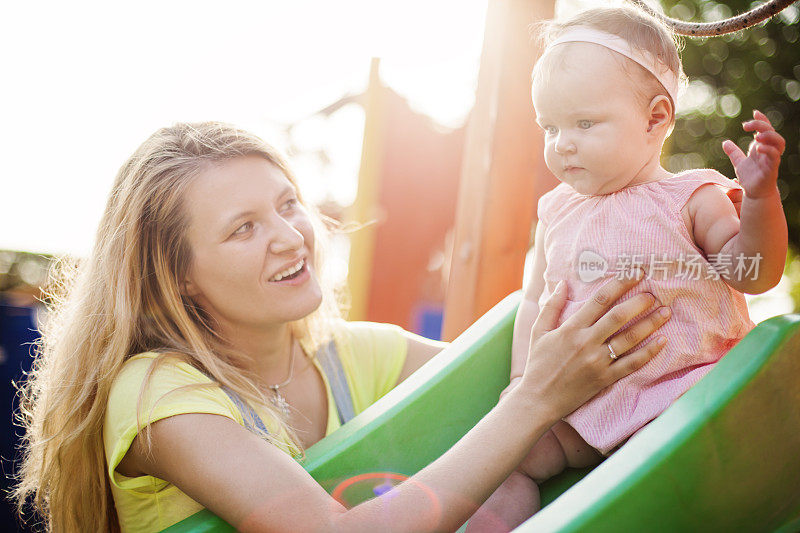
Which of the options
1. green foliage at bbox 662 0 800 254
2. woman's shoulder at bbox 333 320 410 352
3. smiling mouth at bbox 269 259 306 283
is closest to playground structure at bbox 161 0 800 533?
woman's shoulder at bbox 333 320 410 352

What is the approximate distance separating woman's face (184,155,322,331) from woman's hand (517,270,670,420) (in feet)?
1.67

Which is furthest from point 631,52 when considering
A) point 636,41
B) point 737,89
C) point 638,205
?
point 737,89

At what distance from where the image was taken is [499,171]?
1.71 metres

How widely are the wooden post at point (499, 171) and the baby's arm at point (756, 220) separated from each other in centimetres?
81

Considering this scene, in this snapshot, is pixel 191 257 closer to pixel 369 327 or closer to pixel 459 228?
pixel 369 327

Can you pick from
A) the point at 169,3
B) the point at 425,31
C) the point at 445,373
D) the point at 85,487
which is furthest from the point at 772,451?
the point at 169,3

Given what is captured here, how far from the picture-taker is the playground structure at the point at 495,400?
84cm

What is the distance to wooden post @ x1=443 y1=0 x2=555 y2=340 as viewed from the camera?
167 centimetres

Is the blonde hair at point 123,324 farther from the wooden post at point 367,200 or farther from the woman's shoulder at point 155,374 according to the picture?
the wooden post at point 367,200

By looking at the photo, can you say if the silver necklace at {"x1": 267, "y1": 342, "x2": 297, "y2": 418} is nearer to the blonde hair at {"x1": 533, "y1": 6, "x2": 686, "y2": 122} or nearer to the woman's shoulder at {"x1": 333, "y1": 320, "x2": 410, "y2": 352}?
the woman's shoulder at {"x1": 333, "y1": 320, "x2": 410, "y2": 352}

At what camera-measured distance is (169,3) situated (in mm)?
4473

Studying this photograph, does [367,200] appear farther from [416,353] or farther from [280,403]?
[280,403]

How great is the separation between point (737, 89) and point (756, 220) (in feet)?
14.7

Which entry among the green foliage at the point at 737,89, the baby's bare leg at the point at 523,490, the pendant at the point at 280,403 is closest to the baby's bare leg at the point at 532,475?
the baby's bare leg at the point at 523,490
